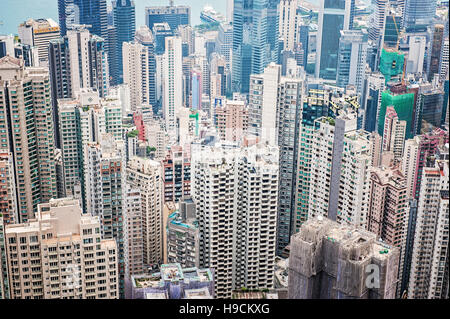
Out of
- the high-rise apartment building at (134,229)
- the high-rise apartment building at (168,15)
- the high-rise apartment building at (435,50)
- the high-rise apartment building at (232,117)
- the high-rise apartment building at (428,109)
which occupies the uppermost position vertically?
the high-rise apartment building at (168,15)

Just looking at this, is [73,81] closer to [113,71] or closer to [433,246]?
[113,71]

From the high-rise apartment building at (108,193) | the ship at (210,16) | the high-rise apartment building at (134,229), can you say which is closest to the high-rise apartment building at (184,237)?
the high-rise apartment building at (108,193)

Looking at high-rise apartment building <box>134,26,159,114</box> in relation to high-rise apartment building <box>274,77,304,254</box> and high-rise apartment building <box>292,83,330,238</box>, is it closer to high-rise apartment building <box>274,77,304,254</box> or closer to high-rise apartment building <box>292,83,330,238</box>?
high-rise apartment building <box>274,77,304,254</box>

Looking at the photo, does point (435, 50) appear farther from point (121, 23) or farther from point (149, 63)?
point (121, 23)

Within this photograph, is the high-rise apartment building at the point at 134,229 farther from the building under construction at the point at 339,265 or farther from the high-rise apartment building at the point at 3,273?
the building under construction at the point at 339,265

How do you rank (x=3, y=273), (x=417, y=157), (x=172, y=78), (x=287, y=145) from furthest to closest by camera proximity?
(x=172, y=78) < (x=287, y=145) < (x=417, y=157) < (x=3, y=273)

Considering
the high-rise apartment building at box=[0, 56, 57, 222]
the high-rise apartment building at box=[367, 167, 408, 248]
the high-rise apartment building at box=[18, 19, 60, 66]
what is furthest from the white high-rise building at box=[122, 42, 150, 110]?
the high-rise apartment building at box=[367, 167, 408, 248]

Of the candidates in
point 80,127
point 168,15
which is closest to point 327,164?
point 80,127
